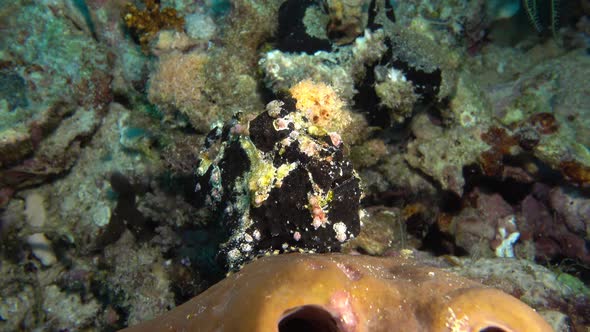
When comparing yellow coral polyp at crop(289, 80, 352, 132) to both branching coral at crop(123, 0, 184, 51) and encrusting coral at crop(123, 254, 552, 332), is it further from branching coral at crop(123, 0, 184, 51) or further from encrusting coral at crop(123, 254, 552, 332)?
branching coral at crop(123, 0, 184, 51)

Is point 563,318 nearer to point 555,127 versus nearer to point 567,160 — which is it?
point 567,160

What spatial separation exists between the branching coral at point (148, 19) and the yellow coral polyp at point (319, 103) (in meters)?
3.16

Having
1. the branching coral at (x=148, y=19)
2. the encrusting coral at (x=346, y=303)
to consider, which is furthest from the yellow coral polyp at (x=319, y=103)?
the branching coral at (x=148, y=19)

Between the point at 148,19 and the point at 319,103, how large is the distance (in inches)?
146

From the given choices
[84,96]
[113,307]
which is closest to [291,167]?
[113,307]

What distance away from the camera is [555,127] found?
14.6ft

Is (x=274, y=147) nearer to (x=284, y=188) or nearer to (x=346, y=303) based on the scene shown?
(x=284, y=188)

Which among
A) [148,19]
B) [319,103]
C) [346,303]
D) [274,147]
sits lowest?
[346,303]

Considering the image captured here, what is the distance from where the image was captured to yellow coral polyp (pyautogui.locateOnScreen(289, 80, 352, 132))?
2.96 m

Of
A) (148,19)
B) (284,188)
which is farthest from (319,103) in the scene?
(148,19)

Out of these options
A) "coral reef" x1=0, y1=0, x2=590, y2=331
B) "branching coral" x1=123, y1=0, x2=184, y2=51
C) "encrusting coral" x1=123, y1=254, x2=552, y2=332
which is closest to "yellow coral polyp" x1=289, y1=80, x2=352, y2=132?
"coral reef" x1=0, y1=0, x2=590, y2=331

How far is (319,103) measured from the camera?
303cm

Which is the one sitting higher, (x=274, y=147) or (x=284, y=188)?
(x=274, y=147)

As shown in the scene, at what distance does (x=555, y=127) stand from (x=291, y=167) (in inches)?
154
